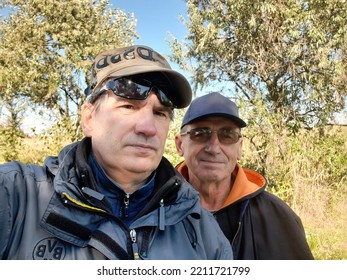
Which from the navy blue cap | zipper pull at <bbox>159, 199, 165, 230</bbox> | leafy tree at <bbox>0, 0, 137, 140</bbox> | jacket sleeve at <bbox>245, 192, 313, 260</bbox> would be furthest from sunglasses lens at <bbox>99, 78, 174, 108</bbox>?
leafy tree at <bbox>0, 0, 137, 140</bbox>

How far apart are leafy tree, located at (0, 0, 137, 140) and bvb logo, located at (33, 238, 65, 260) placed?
8.40 m

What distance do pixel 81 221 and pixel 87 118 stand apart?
49cm

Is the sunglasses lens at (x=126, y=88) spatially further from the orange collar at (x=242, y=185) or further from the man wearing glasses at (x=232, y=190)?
the orange collar at (x=242, y=185)

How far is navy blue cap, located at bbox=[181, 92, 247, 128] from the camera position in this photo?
2143 millimetres

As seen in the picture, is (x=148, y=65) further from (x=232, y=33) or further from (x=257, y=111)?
(x=232, y=33)

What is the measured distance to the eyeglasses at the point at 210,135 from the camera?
223 centimetres

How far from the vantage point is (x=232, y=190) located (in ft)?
6.89

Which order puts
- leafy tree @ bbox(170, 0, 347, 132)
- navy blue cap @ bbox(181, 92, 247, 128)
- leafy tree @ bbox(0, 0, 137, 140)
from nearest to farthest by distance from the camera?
navy blue cap @ bbox(181, 92, 247, 128) < leafy tree @ bbox(170, 0, 347, 132) < leafy tree @ bbox(0, 0, 137, 140)

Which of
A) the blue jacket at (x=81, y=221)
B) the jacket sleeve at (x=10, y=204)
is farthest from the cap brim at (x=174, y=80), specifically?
the jacket sleeve at (x=10, y=204)

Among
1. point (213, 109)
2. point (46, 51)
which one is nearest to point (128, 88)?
point (213, 109)

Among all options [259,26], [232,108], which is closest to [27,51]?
[259,26]

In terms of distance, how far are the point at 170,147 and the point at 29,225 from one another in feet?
17.8

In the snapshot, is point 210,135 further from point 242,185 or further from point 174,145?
point 174,145

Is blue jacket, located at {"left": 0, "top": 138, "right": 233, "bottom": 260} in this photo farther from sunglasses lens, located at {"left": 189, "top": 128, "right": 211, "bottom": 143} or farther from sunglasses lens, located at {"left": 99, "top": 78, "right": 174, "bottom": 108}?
sunglasses lens, located at {"left": 189, "top": 128, "right": 211, "bottom": 143}
